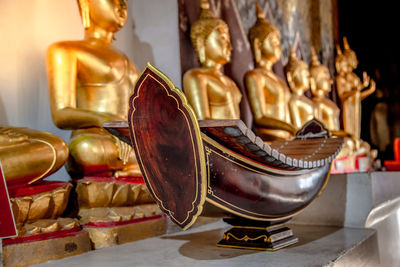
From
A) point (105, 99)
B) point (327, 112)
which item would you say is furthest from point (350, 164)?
point (105, 99)

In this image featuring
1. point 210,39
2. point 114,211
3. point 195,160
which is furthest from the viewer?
point 210,39

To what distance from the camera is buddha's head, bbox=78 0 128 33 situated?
1570mm

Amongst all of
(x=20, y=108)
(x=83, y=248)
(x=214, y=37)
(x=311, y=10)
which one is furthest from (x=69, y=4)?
(x=311, y=10)

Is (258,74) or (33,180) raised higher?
(258,74)

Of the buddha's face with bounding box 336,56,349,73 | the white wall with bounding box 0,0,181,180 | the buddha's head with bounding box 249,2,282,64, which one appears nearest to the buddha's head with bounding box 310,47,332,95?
the buddha's face with bounding box 336,56,349,73

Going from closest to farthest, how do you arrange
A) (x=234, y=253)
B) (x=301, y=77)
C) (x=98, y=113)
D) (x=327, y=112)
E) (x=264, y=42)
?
(x=234, y=253) < (x=98, y=113) < (x=264, y=42) < (x=301, y=77) < (x=327, y=112)

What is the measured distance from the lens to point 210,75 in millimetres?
2000

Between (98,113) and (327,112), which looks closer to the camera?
(98,113)

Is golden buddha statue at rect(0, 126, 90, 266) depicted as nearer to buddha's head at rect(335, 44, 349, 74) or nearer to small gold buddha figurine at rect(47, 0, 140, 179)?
small gold buddha figurine at rect(47, 0, 140, 179)

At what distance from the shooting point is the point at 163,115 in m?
0.75

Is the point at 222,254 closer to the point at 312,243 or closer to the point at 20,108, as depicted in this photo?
the point at 312,243

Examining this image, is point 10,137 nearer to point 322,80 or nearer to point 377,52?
point 322,80

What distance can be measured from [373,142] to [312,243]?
371 cm

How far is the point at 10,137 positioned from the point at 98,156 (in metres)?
0.29
